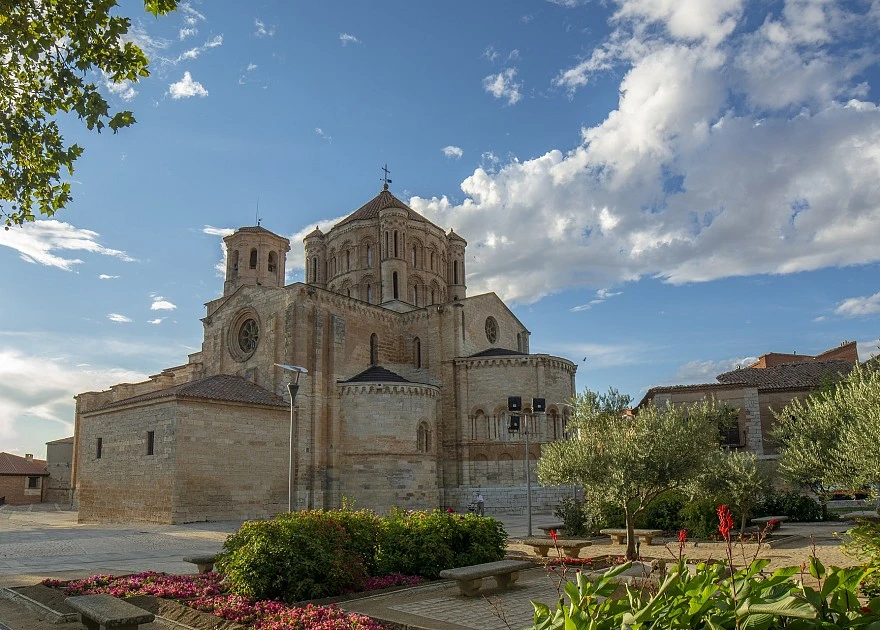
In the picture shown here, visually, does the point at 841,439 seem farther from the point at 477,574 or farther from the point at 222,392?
the point at 222,392

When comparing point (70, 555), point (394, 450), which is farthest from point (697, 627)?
point (394, 450)

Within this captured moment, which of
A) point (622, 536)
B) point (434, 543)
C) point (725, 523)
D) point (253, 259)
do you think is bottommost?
point (622, 536)

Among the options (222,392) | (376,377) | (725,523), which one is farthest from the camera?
(376,377)

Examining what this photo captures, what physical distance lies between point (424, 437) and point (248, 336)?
10.5 m

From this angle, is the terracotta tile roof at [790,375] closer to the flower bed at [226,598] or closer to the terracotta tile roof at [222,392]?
the terracotta tile roof at [222,392]

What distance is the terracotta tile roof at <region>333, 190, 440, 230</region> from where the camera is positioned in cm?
4250

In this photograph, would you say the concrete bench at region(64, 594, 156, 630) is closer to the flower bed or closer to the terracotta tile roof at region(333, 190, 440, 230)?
the flower bed

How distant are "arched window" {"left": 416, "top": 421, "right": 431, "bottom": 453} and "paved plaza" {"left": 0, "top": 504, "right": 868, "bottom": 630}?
636 centimetres

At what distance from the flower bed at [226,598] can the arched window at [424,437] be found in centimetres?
2011

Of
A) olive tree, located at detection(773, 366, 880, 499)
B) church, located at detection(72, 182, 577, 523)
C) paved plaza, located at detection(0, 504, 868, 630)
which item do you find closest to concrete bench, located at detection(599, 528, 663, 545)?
paved plaza, located at detection(0, 504, 868, 630)

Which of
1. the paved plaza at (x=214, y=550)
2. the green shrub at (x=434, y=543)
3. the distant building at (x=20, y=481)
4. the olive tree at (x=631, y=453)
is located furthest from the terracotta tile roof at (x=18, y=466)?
the green shrub at (x=434, y=543)

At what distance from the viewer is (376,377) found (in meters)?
31.2

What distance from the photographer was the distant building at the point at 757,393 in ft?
106

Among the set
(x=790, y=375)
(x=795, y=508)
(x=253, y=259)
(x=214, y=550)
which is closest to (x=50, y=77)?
(x=214, y=550)
